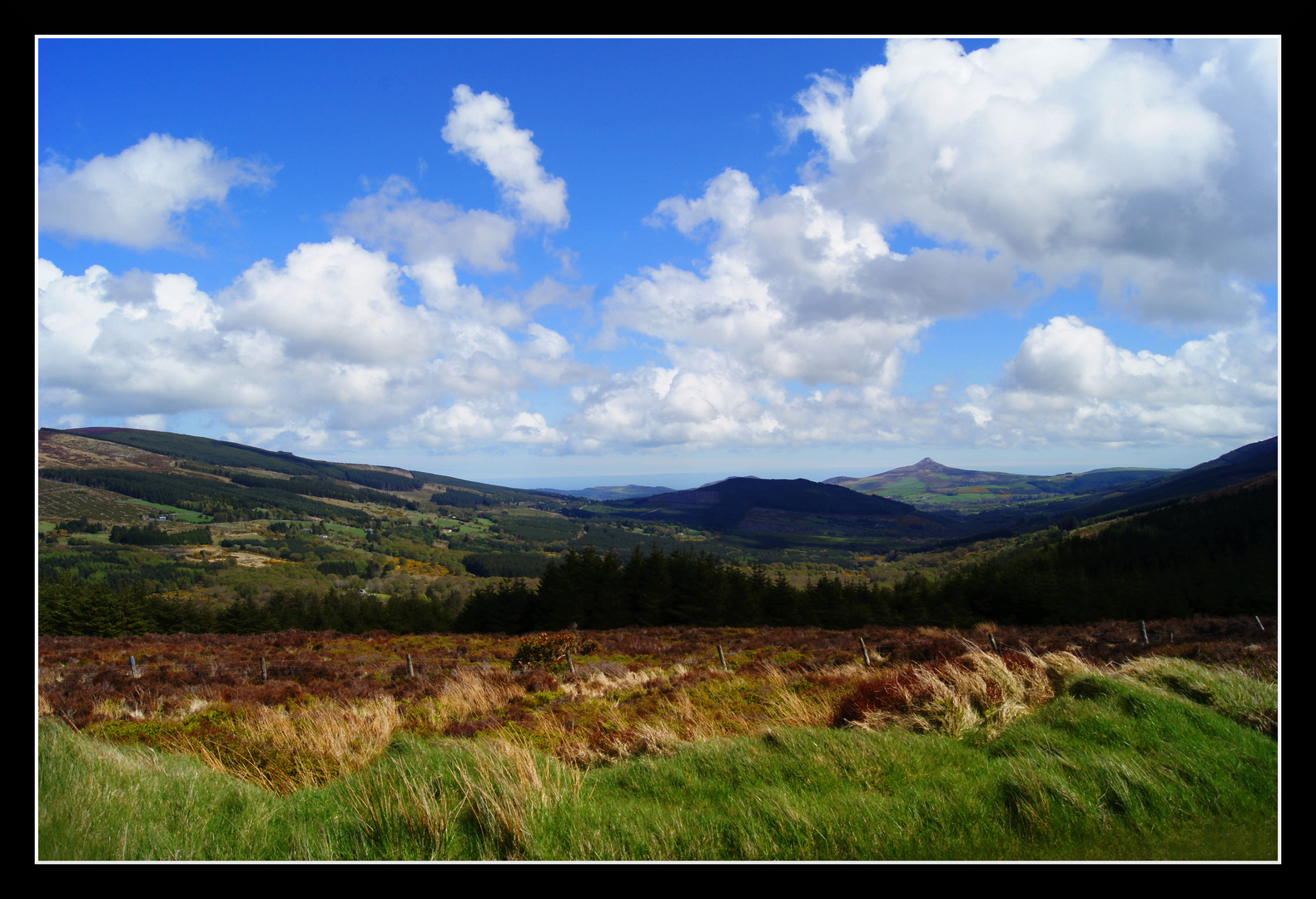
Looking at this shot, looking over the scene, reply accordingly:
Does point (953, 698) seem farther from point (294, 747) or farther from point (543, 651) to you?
point (543, 651)

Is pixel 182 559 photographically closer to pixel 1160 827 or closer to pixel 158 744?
pixel 158 744

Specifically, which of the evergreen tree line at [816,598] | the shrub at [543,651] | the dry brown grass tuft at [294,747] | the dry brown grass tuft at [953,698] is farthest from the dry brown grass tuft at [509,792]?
the evergreen tree line at [816,598]

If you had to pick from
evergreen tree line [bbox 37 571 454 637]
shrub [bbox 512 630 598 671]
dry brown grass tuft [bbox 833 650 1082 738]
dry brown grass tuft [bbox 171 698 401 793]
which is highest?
dry brown grass tuft [bbox 833 650 1082 738]

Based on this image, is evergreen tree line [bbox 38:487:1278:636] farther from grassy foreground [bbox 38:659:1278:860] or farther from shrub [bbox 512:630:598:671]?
grassy foreground [bbox 38:659:1278:860]

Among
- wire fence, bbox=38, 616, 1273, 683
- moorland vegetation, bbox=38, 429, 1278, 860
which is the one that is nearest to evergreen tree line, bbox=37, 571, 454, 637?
wire fence, bbox=38, 616, 1273, 683

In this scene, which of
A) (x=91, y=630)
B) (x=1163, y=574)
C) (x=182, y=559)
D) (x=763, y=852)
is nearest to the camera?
(x=763, y=852)

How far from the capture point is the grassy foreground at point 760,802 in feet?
13.8

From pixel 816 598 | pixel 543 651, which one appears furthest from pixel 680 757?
pixel 816 598

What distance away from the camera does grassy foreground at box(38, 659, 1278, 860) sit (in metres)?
4.21

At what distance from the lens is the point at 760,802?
460cm
